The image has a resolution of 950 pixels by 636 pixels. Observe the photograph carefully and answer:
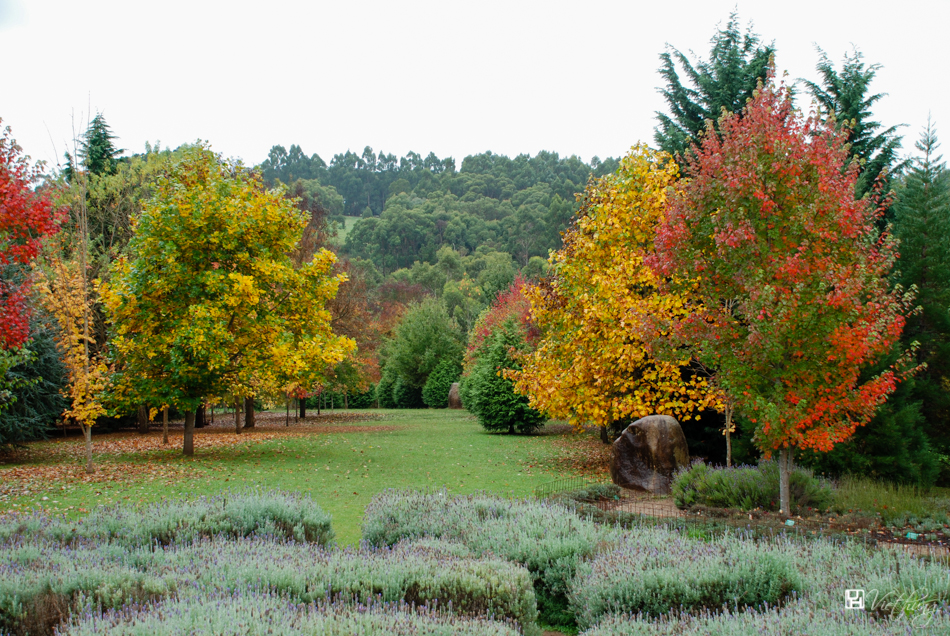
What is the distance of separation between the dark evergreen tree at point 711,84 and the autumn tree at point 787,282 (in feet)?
25.2

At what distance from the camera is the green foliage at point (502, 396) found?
2423 centimetres

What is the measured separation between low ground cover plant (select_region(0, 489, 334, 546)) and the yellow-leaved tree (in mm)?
7746

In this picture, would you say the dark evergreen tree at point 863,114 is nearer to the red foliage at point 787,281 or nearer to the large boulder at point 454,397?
the red foliage at point 787,281

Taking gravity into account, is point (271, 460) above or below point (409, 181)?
below

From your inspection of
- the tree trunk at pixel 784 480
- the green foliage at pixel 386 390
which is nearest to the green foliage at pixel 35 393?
the tree trunk at pixel 784 480

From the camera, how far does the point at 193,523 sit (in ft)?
20.6

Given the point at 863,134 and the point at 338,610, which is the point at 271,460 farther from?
the point at 863,134

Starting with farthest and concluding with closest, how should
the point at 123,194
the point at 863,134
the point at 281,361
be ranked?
the point at 123,194
the point at 863,134
the point at 281,361

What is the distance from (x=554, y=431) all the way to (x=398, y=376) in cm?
2094

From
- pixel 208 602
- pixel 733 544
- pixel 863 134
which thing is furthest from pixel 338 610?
pixel 863 134

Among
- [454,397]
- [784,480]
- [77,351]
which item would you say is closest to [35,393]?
[77,351]

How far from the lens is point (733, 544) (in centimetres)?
→ 540

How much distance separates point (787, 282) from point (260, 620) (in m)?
7.95

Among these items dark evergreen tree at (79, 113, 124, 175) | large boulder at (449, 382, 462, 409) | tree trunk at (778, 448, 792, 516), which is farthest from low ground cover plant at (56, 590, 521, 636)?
large boulder at (449, 382, 462, 409)
